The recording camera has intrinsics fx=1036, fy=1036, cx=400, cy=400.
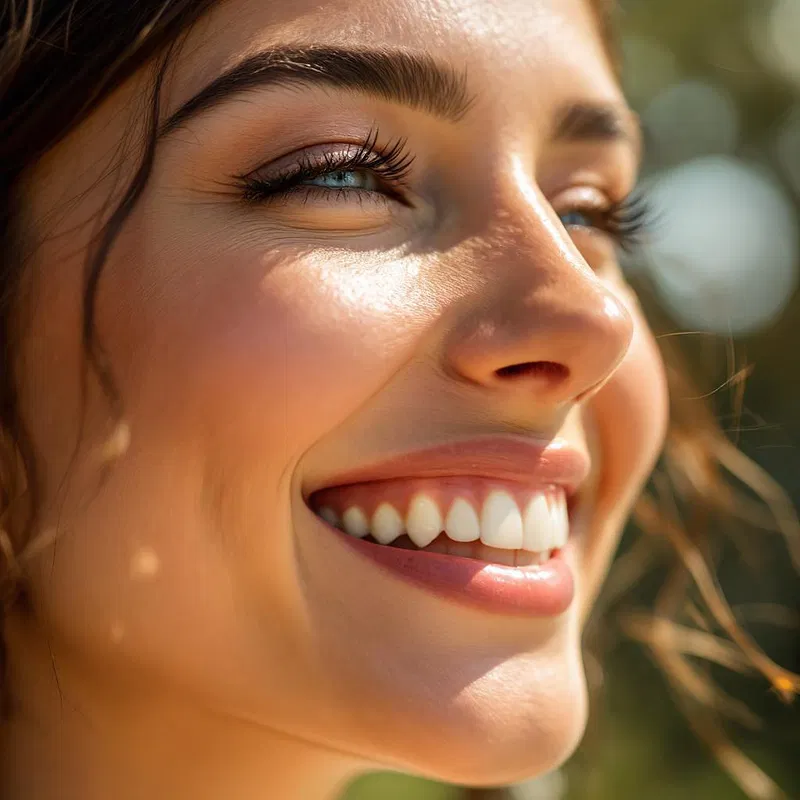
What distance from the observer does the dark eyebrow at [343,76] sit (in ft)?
3.83

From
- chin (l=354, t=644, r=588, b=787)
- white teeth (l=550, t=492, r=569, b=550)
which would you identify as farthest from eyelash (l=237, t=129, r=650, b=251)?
chin (l=354, t=644, r=588, b=787)

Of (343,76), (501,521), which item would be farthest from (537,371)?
(343,76)

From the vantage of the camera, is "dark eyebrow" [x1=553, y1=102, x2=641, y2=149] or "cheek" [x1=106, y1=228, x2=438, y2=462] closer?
"cheek" [x1=106, y1=228, x2=438, y2=462]

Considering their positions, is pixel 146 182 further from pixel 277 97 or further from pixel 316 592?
pixel 316 592

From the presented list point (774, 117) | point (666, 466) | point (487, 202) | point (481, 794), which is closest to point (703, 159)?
point (774, 117)

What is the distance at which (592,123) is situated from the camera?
4.66ft

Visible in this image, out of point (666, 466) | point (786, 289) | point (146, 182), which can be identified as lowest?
point (786, 289)

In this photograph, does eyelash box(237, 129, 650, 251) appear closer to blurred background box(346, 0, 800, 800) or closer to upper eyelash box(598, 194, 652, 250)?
upper eyelash box(598, 194, 652, 250)

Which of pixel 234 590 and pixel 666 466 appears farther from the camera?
pixel 666 466

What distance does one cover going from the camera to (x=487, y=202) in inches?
49.3

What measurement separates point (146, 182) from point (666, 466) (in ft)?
4.94

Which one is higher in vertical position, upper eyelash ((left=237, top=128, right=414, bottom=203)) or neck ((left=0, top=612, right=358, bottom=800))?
upper eyelash ((left=237, top=128, right=414, bottom=203))

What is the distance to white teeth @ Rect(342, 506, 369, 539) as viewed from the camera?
4.10 ft

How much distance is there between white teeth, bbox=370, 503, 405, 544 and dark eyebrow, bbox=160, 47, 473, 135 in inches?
18.9
